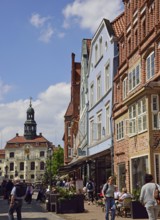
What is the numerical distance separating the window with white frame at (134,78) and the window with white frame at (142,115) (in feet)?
9.14

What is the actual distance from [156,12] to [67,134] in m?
48.7

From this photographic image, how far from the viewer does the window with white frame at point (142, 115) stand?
1891 cm

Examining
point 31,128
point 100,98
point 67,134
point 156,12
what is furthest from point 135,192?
point 31,128

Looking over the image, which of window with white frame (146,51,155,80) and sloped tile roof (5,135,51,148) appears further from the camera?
sloped tile roof (5,135,51,148)

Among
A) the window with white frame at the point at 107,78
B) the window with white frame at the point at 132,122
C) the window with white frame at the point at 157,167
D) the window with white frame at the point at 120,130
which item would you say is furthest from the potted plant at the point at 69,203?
the window with white frame at the point at 107,78

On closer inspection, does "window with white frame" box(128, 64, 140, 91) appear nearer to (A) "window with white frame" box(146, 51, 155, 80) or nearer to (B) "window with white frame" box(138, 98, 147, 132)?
(A) "window with white frame" box(146, 51, 155, 80)

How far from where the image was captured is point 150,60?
20.5 meters

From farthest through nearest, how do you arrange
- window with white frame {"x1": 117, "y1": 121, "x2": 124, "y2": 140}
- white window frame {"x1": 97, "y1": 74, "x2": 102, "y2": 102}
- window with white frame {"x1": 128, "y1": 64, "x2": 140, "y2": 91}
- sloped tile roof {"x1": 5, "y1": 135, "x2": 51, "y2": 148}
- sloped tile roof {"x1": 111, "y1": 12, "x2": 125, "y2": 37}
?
1. sloped tile roof {"x1": 5, "y1": 135, "x2": 51, "y2": 148}
2. white window frame {"x1": 97, "y1": 74, "x2": 102, "y2": 102}
3. sloped tile roof {"x1": 111, "y1": 12, "x2": 125, "y2": 37}
4. window with white frame {"x1": 117, "y1": 121, "x2": 124, "y2": 140}
5. window with white frame {"x1": 128, "y1": 64, "x2": 140, "y2": 91}

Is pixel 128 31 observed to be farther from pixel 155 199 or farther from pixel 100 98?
pixel 155 199

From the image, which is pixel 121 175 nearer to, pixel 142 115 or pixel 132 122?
pixel 132 122

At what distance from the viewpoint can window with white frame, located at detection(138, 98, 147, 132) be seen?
62.0 ft

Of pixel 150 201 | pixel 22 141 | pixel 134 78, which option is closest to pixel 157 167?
pixel 134 78

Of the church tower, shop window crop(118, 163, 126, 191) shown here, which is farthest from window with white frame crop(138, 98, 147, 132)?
the church tower

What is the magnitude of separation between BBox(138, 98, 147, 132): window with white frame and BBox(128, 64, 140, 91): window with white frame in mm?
2787
